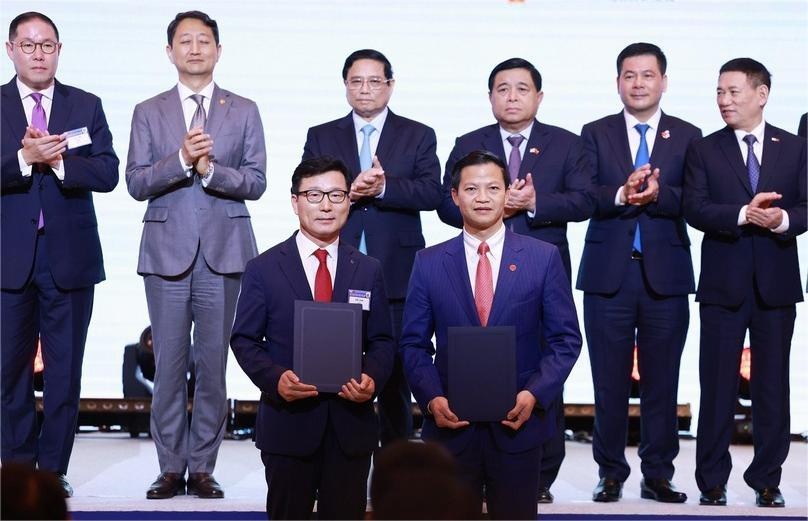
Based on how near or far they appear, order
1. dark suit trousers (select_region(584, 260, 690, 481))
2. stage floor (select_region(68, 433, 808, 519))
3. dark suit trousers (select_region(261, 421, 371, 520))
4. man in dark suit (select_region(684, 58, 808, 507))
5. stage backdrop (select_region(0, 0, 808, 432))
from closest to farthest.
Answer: dark suit trousers (select_region(261, 421, 371, 520)) < stage floor (select_region(68, 433, 808, 519)) < man in dark suit (select_region(684, 58, 808, 507)) < dark suit trousers (select_region(584, 260, 690, 481)) < stage backdrop (select_region(0, 0, 808, 432))

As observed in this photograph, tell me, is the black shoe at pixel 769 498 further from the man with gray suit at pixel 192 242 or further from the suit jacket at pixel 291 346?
the man with gray suit at pixel 192 242

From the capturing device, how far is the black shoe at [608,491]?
450 cm

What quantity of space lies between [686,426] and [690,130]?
2.30m

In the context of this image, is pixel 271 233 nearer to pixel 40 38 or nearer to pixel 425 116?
pixel 425 116

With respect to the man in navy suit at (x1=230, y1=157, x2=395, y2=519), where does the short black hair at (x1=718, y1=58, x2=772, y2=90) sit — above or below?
above

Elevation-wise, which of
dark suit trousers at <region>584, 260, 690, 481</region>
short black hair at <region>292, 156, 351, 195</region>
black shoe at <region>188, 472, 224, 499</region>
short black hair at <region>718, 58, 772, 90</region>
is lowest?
black shoe at <region>188, 472, 224, 499</region>

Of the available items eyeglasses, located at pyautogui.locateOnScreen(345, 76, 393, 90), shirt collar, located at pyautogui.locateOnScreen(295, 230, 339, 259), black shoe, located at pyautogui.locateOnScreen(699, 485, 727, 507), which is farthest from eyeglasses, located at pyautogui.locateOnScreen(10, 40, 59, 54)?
black shoe, located at pyautogui.locateOnScreen(699, 485, 727, 507)

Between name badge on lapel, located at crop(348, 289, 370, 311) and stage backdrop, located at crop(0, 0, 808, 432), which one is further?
stage backdrop, located at crop(0, 0, 808, 432)

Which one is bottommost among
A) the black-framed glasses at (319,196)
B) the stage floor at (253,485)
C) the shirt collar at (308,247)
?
the stage floor at (253,485)

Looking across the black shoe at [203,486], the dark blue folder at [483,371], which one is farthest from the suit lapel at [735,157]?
the black shoe at [203,486]

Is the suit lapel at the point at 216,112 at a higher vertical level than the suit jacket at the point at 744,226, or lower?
higher

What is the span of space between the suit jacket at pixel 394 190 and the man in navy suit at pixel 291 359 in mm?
887

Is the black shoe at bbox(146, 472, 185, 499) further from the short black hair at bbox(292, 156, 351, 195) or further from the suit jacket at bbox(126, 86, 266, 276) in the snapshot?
the short black hair at bbox(292, 156, 351, 195)

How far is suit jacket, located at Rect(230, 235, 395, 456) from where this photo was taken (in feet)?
11.3
